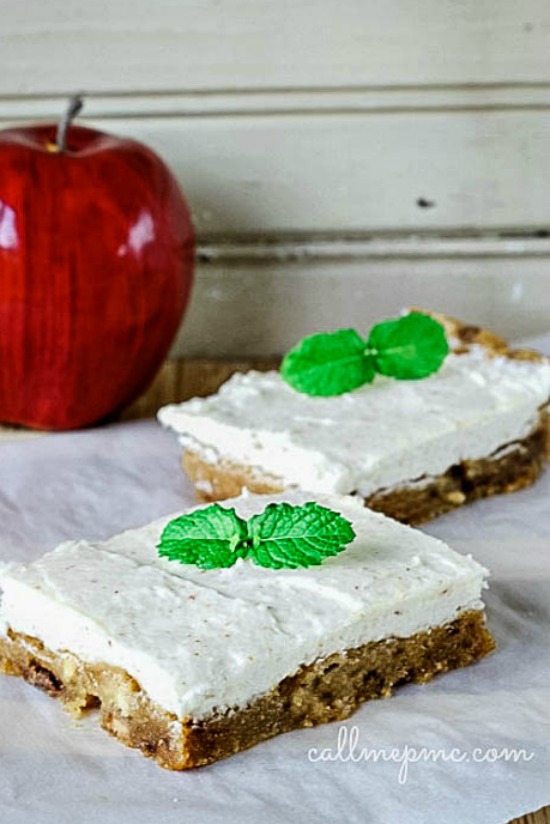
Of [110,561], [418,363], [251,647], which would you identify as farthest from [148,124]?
[251,647]

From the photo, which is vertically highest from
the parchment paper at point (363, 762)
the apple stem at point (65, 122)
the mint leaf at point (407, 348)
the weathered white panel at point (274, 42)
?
the weathered white panel at point (274, 42)

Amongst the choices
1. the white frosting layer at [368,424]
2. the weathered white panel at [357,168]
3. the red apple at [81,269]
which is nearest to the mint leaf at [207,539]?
the white frosting layer at [368,424]

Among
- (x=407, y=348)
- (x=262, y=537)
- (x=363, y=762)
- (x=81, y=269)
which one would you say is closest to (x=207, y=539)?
(x=262, y=537)

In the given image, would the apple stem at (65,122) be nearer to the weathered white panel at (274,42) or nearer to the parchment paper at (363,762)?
the weathered white panel at (274,42)

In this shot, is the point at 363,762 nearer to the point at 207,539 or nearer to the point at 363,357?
the point at 207,539

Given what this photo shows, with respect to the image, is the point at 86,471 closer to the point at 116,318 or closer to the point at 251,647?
the point at 116,318
